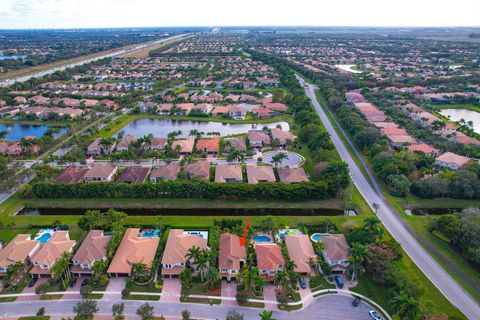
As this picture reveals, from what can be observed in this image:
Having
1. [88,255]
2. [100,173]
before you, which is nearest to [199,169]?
[100,173]

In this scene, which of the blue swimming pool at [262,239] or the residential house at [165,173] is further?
the residential house at [165,173]

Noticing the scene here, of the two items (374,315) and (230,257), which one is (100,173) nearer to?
(230,257)

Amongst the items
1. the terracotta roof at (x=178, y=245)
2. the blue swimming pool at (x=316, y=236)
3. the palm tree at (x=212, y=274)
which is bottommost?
the blue swimming pool at (x=316, y=236)

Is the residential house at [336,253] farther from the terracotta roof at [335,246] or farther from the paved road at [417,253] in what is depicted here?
the paved road at [417,253]

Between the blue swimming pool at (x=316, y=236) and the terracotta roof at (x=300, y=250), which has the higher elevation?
the terracotta roof at (x=300, y=250)

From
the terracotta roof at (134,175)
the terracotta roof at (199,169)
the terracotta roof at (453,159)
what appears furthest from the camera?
the terracotta roof at (453,159)

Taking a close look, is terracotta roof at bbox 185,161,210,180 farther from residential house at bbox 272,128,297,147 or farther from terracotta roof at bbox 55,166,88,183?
residential house at bbox 272,128,297,147

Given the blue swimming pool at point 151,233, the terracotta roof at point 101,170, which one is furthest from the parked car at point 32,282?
the terracotta roof at point 101,170

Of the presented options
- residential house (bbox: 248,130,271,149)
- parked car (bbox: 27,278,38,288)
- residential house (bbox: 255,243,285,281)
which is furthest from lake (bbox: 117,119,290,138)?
parked car (bbox: 27,278,38,288)
